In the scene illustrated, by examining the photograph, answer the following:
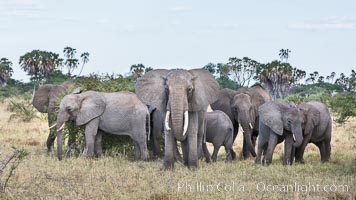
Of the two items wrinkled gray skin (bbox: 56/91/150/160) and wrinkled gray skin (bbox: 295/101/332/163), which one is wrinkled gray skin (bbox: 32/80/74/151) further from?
wrinkled gray skin (bbox: 295/101/332/163)

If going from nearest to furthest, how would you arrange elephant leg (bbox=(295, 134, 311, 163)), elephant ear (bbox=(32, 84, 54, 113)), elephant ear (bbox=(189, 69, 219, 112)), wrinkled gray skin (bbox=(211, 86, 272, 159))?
1. elephant ear (bbox=(189, 69, 219, 112))
2. elephant leg (bbox=(295, 134, 311, 163))
3. wrinkled gray skin (bbox=(211, 86, 272, 159))
4. elephant ear (bbox=(32, 84, 54, 113))

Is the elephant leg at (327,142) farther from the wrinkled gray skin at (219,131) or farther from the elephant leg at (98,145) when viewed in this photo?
the elephant leg at (98,145)

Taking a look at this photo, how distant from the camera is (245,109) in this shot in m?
16.5

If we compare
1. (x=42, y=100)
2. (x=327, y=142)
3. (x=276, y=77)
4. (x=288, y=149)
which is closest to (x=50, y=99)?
(x=42, y=100)

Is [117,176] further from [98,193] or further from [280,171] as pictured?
[280,171]

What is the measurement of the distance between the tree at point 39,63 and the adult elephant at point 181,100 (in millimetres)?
54176

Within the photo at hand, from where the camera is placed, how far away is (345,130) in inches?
938

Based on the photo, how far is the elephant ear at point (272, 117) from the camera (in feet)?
46.6

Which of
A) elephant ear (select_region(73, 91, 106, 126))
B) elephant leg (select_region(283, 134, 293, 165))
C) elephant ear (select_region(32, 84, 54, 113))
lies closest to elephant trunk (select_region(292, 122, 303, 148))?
elephant leg (select_region(283, 134, 293, 165))

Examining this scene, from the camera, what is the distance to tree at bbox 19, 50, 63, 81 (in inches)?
2623

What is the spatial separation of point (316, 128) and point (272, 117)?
1254mm

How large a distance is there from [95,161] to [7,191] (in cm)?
371

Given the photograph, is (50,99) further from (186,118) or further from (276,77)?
(276,77)

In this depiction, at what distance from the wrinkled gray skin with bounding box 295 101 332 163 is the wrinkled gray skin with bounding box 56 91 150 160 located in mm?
3329
